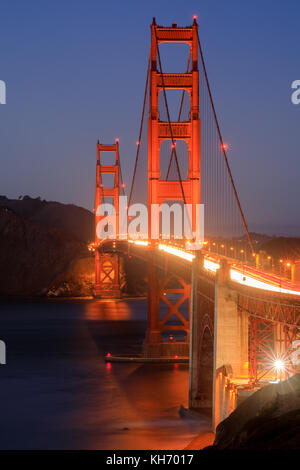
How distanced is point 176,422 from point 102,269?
201 feet

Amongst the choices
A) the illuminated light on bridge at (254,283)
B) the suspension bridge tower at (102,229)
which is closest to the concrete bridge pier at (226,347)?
the illuminated light on bridge at (254,283)

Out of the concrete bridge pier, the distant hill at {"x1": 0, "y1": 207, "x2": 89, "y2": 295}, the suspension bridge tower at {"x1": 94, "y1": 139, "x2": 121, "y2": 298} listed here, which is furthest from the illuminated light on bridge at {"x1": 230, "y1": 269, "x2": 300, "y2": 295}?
the distant hill at {"x1": 0, "y1": 207, "x2": 89, "y2": 295}

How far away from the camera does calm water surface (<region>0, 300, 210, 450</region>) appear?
60.0ft

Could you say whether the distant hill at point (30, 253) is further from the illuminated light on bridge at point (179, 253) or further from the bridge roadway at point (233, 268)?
the illuminated light on bridge at point (179, 253)

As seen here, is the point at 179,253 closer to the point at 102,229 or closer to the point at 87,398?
the point at 87,398

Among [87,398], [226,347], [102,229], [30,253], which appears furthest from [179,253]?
[30,253]

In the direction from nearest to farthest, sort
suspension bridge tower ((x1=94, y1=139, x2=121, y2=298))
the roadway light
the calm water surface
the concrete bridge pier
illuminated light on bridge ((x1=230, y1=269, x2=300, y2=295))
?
the roadway light, the concrete bridge pier, illuminated light on bridge ((x1=230, y1=269, x2=300, y2=295)), the calm water surface, suspension bridge tower ((x1=94, y1=139, x2=121, y2=298))

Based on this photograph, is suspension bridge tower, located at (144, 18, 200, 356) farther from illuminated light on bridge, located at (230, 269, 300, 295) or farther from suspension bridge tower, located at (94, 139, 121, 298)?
suspension bridge tower, located at (94, 139, 121, 298)

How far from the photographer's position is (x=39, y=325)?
58.0 metres

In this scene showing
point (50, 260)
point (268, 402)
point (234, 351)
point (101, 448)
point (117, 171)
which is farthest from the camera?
point (50, 260)

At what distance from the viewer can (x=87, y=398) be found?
24.3 m

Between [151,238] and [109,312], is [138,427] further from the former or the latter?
[109,312]

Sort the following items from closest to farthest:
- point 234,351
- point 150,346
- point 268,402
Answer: point 268,402 → point 234,351 → point 150,346

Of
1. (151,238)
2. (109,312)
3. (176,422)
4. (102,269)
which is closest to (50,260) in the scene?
(102,269)
